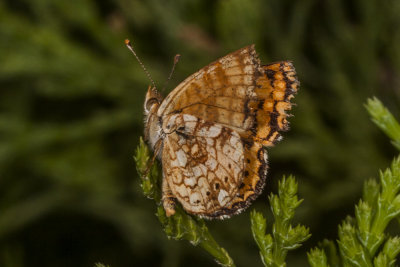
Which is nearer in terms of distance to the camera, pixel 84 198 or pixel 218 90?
pixel 218 90

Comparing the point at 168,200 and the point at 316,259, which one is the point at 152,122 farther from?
the point at 316,259

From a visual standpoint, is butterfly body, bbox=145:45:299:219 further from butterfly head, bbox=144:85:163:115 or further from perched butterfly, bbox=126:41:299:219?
butterfly head, bbox=144:85:163:115

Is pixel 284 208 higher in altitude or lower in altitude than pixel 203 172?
lower

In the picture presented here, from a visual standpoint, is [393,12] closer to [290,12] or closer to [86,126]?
[290,12]

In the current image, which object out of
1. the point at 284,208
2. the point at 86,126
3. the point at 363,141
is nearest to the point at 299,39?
the point at 363,141

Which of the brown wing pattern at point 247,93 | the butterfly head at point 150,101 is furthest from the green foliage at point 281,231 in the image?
Answer: the butterfly head at point 150,101

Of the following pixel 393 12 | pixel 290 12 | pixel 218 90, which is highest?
pixel 290 12
